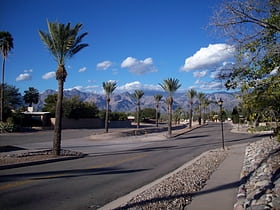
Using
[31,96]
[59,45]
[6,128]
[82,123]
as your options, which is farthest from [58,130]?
[31,96]

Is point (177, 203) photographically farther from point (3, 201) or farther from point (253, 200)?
point (3, 201)

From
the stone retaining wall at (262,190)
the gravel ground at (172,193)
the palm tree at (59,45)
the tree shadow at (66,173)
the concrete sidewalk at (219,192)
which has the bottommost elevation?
the tree shadow at (66,173)

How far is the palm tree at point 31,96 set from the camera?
89188 mm

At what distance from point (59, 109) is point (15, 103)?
58747mm

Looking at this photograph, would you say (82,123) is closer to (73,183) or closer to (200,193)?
(73,183)

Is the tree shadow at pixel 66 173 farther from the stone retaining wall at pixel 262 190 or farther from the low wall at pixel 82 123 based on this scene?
the low wall at pixel 82 123

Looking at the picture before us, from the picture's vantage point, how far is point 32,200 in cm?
835

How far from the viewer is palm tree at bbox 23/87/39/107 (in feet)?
293

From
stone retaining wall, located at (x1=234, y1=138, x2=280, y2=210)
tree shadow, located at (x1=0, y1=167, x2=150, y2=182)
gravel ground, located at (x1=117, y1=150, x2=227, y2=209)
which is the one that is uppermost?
stone retaining wall, located at (x1=234, y1=138, x2=280, y2=210)

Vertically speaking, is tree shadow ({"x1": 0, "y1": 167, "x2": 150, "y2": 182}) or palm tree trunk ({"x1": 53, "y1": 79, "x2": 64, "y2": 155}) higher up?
palm tree trunk ({"x1": 53, "y1": 79, "x2": 64, "y2": 155})

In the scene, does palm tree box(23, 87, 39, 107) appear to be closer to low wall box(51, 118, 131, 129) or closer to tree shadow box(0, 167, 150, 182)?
low wall box(51, 118, 131, 129)

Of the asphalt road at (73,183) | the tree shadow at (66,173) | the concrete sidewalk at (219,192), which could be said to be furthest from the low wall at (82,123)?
the concrete sidewalk at (219,192)

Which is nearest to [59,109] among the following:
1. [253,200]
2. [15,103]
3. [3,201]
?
[3,201]

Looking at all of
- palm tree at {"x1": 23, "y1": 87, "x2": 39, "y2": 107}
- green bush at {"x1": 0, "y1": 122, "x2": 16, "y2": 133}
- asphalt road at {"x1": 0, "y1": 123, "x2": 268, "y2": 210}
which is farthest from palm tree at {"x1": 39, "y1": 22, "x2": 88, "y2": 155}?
palm tree at {"x1": 23, "y1": 87, "x2": 39, "y2": 107}
